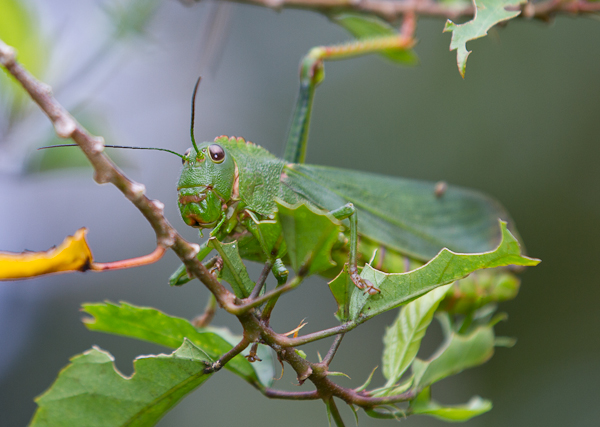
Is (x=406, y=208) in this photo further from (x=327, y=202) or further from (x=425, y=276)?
(x=425, y=276)

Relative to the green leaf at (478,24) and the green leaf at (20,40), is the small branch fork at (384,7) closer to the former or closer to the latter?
the green leaf at (20,40)

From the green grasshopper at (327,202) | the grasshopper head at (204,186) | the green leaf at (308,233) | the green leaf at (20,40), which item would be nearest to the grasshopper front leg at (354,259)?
the green grasshopper at (327,202)

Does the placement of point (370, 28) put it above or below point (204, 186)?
above

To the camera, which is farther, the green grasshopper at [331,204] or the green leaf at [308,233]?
the green grasshopper at [331,204]

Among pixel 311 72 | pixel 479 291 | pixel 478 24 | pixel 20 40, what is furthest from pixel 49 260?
pixel 20 40

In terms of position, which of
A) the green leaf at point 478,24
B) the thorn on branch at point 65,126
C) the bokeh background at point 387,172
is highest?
the green leaf at point 478,24

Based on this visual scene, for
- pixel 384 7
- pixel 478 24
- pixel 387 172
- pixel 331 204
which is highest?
pixel 384 7

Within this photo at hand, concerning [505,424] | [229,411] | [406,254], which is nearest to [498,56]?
[505,424]

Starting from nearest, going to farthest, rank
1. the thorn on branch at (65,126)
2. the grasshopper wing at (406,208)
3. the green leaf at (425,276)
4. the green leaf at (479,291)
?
the thorn on branch at (65,126), the green leaf at (425,276), the grasshopper wing at (406,208), the green leaf at (479,291)
